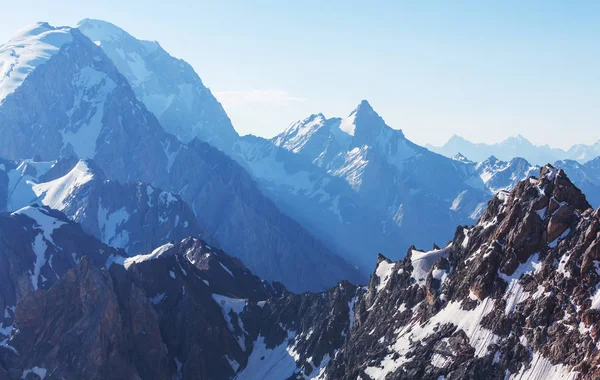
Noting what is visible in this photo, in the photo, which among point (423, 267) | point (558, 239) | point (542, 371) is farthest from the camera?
point (423, 267)

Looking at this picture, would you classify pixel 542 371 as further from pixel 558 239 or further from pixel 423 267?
pixel 423 267

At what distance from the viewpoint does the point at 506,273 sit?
158750 millimetres

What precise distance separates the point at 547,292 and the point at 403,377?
1459 inches

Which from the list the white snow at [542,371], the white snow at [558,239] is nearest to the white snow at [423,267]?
the white snow at [558,239]

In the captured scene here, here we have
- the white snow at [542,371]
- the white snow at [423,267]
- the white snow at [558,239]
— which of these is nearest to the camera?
the white snow at [542,371]

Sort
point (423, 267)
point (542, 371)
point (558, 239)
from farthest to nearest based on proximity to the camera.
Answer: point (423, 267) → point (558, 239) → point (542, 371)

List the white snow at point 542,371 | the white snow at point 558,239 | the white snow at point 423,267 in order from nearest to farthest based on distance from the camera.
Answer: the white snow at point 542,371, the white snow at point 558,239, the white snow at point 423,267

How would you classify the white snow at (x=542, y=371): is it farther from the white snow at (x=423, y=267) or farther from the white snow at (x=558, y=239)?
the white snow at (x=423, y=267)

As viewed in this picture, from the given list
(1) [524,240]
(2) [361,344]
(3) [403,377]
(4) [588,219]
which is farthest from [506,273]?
(2) [361,344]

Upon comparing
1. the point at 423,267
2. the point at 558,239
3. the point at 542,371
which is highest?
the point at 558,239

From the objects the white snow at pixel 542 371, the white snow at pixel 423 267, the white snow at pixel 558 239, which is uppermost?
the white snow at pixel 558 239

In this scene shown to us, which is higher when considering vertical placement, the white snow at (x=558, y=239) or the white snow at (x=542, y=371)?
the white snow at (x=558, y=239)

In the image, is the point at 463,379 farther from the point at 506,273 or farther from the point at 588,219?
the point at 588,219

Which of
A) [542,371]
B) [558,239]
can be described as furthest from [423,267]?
[542,371]
